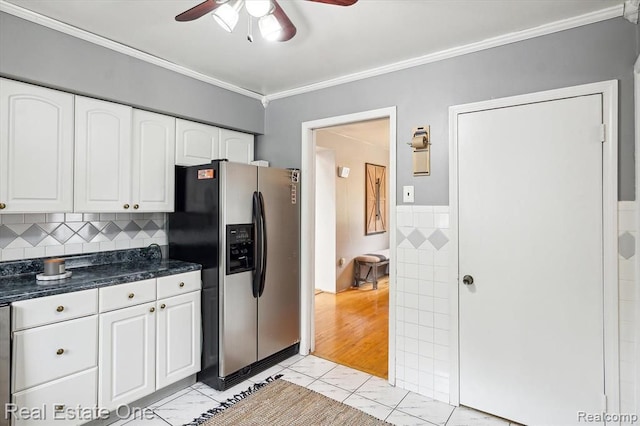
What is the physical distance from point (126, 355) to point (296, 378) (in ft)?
4.18

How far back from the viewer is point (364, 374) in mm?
2881

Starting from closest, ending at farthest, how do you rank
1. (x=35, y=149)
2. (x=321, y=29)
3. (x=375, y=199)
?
(x=35, y=149), (x=321, y=29), (x=375, y=199)

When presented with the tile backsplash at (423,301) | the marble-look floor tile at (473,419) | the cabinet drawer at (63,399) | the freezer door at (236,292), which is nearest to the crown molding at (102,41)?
the freezer door at (236,292)

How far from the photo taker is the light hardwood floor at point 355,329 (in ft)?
10.4

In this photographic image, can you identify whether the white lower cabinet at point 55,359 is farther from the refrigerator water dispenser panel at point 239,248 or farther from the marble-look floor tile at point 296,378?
the marble-look floor tile at point 296,378

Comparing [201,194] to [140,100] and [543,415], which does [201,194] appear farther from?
[543,415]

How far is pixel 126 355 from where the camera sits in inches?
87.0

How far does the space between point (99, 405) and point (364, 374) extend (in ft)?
6.15

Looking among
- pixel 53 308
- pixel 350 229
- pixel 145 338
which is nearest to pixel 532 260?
pixel 145 338

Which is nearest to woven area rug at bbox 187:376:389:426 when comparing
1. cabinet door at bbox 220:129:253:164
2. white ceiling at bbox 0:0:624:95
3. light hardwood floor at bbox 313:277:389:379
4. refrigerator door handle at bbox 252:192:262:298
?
light hardwood floor at bbox 313:277:389:379

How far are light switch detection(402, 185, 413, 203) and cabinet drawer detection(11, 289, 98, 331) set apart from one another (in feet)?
6.99

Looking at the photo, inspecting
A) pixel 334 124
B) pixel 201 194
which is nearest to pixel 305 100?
pixel 334 124

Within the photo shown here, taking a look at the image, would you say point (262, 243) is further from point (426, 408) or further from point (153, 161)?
point (426, 408)

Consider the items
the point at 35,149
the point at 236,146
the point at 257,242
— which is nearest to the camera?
the point at 35,149
